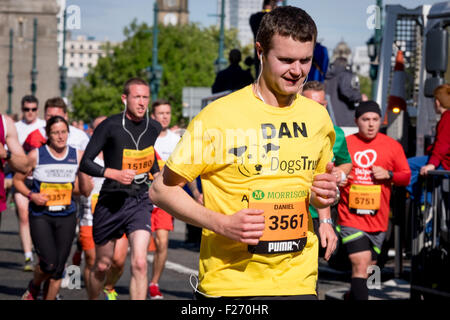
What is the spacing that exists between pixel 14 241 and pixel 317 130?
12.9 meters

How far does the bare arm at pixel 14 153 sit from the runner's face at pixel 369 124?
123 inches

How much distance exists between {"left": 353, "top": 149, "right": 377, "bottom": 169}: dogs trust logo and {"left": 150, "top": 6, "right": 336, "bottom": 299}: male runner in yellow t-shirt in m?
4.88

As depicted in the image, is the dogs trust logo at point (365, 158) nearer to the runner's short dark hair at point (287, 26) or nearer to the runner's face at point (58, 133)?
the runner's face at point (58, 133)

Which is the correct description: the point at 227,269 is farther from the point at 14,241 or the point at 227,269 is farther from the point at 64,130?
the point at 14,241

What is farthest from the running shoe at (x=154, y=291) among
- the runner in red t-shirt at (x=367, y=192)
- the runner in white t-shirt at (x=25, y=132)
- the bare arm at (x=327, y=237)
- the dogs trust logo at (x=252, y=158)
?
the dogs trust logo at (x=252, y=158)

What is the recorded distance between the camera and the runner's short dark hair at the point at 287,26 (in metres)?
3.78

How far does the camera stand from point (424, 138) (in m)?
10.6

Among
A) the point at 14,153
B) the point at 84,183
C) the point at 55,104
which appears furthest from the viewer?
the point at 55,104

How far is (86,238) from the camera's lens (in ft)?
33.0

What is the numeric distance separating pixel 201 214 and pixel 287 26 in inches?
32.3

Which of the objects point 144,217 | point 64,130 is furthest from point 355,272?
point 64,130

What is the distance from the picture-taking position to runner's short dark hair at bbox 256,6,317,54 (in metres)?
3.78

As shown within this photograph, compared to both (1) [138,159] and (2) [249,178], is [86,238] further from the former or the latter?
(2) [249,178]

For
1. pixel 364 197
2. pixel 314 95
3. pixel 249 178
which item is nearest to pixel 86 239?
pixel 364 197
